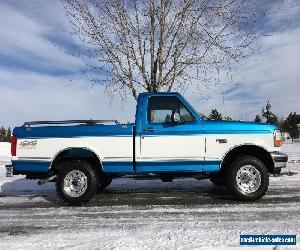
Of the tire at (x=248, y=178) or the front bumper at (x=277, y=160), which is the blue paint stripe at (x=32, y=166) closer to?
the tire at (x=248, y=178)

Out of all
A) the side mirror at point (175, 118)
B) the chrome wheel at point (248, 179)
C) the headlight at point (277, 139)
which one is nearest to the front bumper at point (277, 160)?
the headlight at point (277, 139)

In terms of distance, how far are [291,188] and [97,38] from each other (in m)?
7.12

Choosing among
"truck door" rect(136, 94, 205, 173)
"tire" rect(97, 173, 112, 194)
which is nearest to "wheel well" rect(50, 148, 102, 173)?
"truck door" rect(136, 94, 205, 173)

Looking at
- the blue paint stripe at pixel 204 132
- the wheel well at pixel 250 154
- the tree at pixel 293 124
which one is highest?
the tree at pixel 293 124

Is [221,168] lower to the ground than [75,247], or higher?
higher

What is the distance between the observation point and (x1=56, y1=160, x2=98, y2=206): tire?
816 centimetres

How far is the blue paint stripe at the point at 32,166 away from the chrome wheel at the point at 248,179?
12.6 feet

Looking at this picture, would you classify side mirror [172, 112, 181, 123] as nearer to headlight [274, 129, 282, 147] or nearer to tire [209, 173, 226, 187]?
tire [209, 173, 226, 187]

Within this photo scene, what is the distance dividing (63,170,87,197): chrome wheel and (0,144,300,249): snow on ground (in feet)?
1.11

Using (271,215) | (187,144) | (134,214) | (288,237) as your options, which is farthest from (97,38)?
(288,237)

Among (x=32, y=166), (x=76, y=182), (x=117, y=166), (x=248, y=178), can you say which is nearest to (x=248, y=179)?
(x=248, y=178)

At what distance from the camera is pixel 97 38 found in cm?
1271

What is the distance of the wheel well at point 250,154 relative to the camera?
8.34 m

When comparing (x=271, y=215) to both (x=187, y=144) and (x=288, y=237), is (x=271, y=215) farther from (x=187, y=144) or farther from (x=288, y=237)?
(x=187, y=144)
